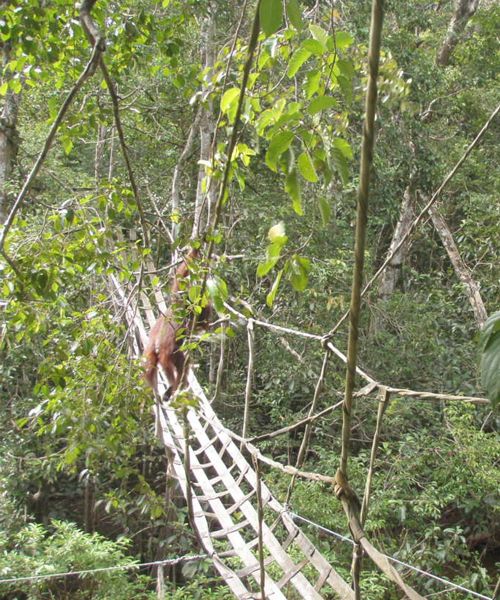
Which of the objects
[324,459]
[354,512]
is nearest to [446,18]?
[324,459]

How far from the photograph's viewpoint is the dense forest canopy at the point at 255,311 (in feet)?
5.22

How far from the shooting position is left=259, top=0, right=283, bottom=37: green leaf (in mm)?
458

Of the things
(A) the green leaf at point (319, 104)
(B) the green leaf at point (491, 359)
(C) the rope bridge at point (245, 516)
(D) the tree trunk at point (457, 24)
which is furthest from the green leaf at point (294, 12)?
(D) the tree trunk at point (457, 24)

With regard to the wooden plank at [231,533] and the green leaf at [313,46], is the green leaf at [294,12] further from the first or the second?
the wooden plank at [231,533]

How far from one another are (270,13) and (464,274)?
3522 millimetres

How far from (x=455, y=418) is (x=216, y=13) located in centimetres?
246

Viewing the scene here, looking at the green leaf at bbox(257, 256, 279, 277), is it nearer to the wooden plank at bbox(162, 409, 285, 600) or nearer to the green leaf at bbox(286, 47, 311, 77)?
the green leaf at bbox(286, 47, 311, 77)

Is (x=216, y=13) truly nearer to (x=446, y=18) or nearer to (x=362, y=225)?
(x=446, y=18)

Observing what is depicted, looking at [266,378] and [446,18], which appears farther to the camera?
[446,18]

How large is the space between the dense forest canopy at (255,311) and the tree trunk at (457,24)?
1 cm

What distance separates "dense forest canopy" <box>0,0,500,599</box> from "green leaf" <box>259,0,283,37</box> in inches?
38.0

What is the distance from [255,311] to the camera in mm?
3131

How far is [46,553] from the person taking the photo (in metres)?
2.61

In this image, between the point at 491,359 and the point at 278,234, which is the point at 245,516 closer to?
the point at 278,234
